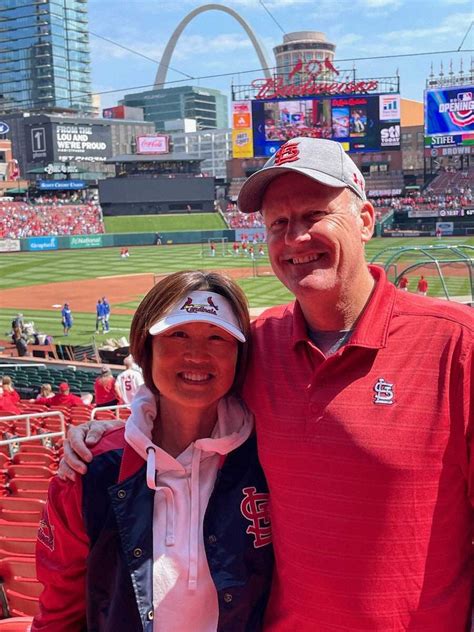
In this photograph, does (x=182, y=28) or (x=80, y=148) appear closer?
(x=80, y=148)

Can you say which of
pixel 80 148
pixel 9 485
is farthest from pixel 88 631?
pixel 80 148

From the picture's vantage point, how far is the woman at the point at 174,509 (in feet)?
6.89

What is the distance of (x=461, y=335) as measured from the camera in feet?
6.49

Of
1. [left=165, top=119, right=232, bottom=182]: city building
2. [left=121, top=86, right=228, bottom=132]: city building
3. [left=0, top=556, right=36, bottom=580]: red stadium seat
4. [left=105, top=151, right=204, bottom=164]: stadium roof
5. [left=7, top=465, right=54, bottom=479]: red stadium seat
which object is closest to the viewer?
[left=0, top=556, right=36, bottom=580]: red stadium seat

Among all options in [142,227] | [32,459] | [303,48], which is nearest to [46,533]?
[32,459]

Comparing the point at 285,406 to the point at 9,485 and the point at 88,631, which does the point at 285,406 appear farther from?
the point at 9,485

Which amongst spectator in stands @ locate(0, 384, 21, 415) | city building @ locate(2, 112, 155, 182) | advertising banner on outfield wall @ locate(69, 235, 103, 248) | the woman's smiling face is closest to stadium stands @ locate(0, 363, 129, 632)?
spectator in stands @ locate(0, 384, 21, 415)

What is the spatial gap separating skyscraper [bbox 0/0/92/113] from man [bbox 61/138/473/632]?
440 feet

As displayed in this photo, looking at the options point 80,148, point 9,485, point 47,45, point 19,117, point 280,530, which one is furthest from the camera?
point 47,45

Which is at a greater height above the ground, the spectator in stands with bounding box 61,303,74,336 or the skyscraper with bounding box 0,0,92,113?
the skyscraper with bounding box 0,0,92,113

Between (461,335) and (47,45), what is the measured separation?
142 metres

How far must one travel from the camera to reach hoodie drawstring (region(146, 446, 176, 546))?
2.12 m

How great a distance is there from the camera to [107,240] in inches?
2243

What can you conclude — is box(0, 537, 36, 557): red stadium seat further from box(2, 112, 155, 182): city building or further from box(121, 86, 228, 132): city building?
box(121, 86, 228, 132): city building
